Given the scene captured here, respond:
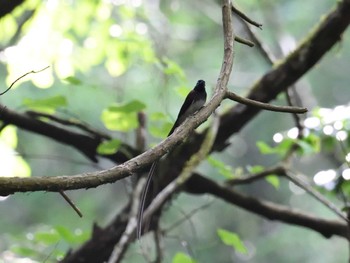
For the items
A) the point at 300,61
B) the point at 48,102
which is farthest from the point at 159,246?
the point at 300,61

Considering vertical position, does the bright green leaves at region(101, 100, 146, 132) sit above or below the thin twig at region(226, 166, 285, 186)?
above

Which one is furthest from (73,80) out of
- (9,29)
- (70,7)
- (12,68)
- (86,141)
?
(70,7)

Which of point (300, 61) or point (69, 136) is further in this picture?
point (69, 136)

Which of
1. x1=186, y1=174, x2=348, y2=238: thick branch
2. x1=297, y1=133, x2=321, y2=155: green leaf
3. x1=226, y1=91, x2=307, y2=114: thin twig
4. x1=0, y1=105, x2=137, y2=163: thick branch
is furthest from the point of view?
x1=186, y1=174, x2=348, y2=238: thick branch

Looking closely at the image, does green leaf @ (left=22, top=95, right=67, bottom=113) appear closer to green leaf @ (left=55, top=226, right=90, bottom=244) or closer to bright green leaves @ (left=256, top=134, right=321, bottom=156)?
green leaf @ (left=55, top=226, right=90, bottom=244)

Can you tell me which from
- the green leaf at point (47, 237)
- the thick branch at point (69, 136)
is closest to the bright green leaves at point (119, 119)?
the thick branch at point (69, 136)

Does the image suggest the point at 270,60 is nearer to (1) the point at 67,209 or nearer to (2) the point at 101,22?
(2) the point at 101,22

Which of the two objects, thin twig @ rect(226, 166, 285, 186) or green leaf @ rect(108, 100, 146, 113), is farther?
thin twig @ rect(226, 166, 285, 186)

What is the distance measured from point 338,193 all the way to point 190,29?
233 inches

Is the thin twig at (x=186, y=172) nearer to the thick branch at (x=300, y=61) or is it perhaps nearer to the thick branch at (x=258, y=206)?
the thick branch at (x=300, y=61)

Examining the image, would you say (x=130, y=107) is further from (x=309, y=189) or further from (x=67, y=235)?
(x=309, y=189)

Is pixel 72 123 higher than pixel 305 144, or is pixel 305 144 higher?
pixel 72 123

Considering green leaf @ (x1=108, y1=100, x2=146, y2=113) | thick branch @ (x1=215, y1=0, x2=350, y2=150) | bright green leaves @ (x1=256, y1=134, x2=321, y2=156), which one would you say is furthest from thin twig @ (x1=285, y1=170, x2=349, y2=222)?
green leaf @ (x1=108, y1=100, x2=146, y2=113)

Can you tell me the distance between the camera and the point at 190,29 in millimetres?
8648
